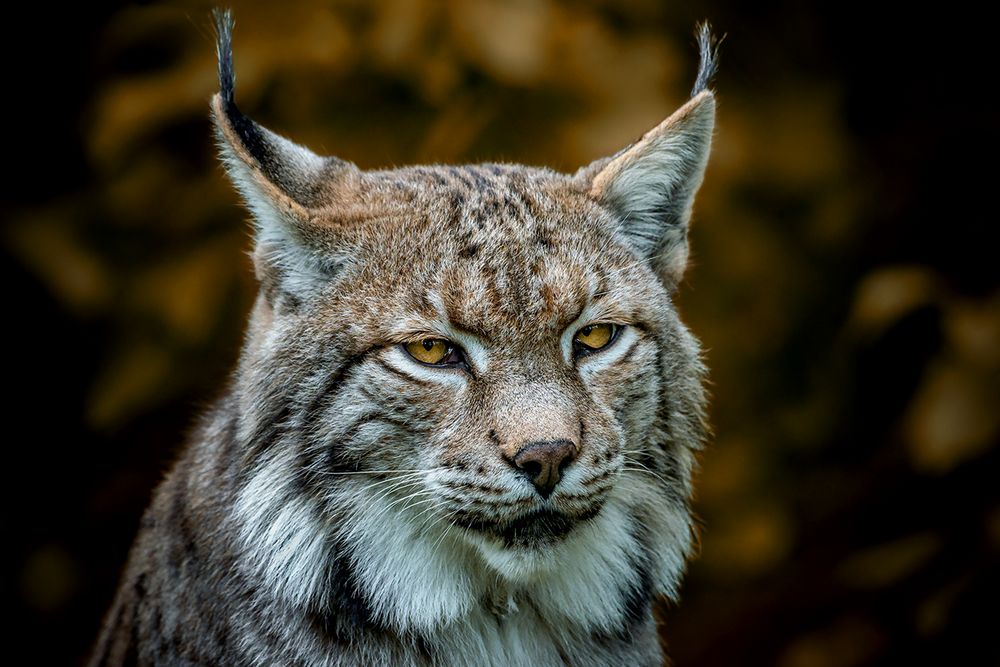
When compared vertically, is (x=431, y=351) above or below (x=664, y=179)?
below

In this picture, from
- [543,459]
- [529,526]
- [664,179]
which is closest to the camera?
[543,459]

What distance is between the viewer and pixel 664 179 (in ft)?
12.1

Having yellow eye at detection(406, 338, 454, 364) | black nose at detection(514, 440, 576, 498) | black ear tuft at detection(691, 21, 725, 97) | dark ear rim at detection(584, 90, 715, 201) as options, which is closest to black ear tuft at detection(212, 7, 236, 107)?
yellow eye at detection(406, 338, 454, 364)

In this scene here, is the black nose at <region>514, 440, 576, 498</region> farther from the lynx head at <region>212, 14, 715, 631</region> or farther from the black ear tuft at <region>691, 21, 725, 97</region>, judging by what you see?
the black ear tuft at <region>691, 21, 725, 97</region>

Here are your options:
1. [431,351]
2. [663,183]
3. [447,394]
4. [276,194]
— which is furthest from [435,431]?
[663,183]

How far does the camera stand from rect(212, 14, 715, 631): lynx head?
3123 mm

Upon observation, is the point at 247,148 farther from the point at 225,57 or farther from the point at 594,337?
the point at 594,337

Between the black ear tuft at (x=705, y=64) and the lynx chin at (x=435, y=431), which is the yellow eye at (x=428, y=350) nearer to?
the lynx chin at (x=435, y=431)

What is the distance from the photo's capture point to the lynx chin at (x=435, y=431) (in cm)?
315

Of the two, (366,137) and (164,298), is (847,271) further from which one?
(164,298)

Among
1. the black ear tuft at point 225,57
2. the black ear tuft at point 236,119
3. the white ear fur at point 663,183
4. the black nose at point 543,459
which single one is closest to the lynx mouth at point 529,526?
the black nose at point 543,459

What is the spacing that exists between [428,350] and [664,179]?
3.45 feet

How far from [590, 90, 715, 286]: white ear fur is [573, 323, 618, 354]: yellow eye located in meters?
0.42

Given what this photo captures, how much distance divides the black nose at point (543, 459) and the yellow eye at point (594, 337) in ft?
1.43
